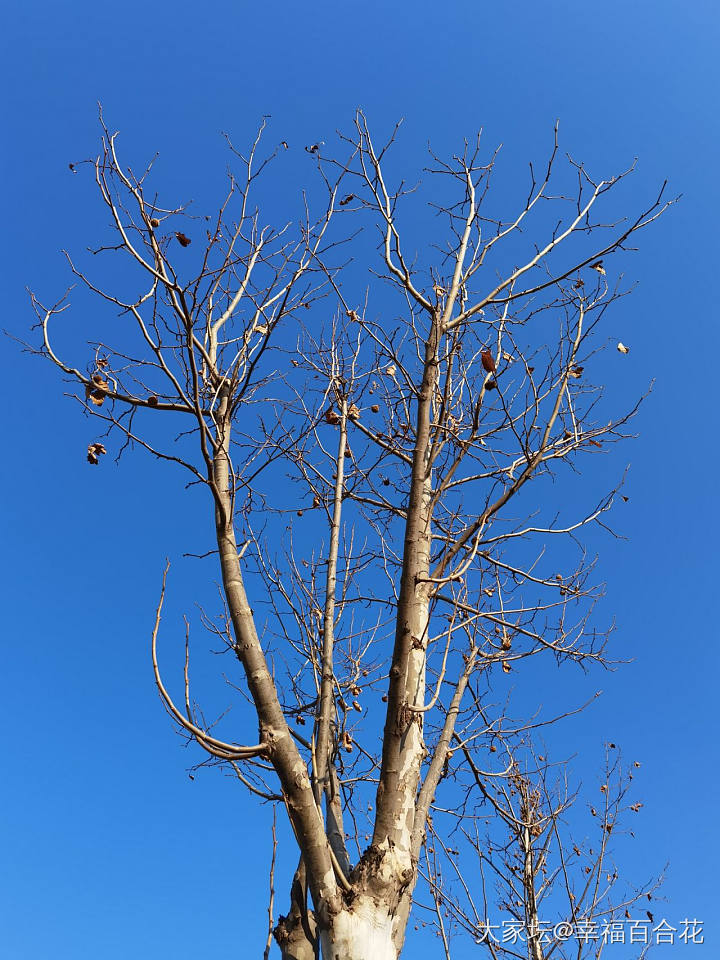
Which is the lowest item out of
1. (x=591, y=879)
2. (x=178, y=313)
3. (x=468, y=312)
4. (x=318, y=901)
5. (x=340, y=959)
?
(x=340, y=959)

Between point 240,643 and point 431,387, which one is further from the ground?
point 431,387

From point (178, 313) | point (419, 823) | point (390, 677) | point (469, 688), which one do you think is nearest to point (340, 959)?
point (419, 823)

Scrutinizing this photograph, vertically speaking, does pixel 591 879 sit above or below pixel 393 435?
below

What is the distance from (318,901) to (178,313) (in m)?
2.34

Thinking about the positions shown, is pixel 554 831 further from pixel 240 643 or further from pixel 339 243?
pixel 339 243

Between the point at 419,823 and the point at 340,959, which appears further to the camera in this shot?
the point at 419,823

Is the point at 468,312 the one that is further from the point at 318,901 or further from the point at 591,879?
the point at 591,879

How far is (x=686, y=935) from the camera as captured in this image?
6023 millimetres

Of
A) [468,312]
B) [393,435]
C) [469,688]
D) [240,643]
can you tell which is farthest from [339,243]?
[469,688]

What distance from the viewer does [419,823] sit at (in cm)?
303

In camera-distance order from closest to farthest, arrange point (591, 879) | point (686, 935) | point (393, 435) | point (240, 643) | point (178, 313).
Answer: point (240, 643)
point (178, 313)
point (393, 435)
point (686, 935)
point (591, 879)

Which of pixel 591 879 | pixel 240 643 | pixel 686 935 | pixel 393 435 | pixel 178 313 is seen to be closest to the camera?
pixel 240 643

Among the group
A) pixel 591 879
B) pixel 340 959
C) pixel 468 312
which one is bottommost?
pixel 340 959

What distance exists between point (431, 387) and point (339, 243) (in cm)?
90
